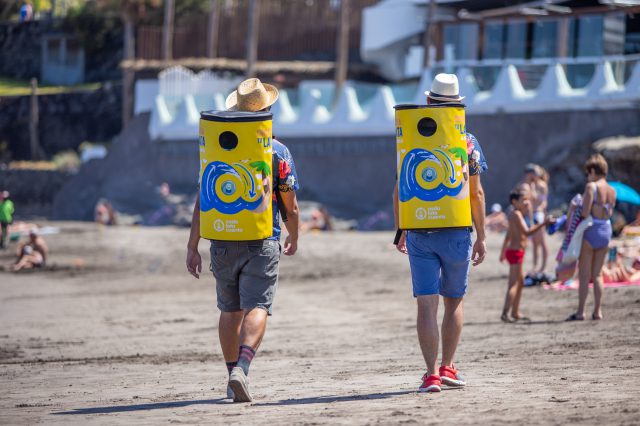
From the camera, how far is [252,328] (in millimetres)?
7547

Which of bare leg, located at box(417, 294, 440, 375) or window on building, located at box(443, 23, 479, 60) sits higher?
window on building, located at box(443, 23, 479, 60)

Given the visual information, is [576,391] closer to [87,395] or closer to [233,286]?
[233,286]

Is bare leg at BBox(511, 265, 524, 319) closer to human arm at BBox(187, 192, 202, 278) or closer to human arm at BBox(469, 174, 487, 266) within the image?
human arm at BBox(469, 174, 487, 266)

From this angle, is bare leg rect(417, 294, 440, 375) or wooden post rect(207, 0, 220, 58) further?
wooden post rect(207, 0, 220, 58)

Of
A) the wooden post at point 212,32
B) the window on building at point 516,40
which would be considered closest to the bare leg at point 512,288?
the window on building at point 516,40

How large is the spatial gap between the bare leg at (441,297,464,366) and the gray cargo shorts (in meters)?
1.05

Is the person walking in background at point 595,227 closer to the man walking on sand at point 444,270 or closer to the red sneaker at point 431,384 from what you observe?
the man walking on sand at point 444,270

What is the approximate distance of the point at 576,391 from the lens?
23.8 ft

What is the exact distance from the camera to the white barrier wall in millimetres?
27641

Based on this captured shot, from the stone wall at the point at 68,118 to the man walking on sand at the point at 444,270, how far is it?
46679 millimetres

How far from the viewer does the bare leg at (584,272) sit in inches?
476

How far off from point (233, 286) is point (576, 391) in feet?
6.68

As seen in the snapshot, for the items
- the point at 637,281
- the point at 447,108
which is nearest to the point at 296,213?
the point at 447,108

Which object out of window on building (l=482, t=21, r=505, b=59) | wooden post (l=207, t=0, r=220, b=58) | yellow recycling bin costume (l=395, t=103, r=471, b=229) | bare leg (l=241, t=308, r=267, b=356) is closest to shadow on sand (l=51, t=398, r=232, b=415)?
bare leg (l=241, t=308, r=267, b=356)
